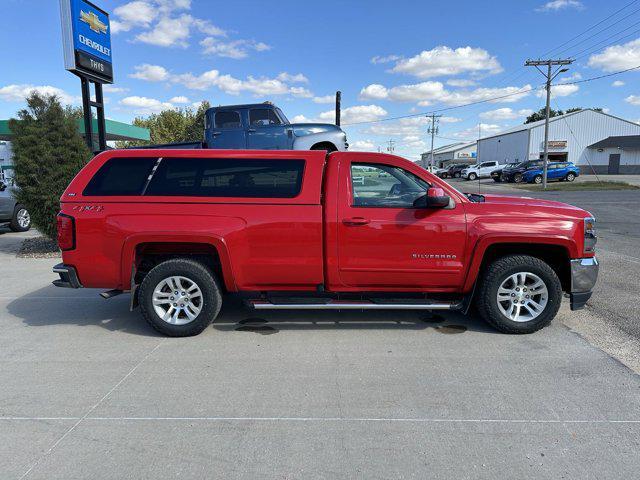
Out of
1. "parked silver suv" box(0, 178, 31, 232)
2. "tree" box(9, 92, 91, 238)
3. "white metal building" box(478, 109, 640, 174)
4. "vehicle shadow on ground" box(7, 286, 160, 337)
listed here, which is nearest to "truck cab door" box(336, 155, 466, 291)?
"vehicle shadow on ground" box(7, 286, 160, 337)

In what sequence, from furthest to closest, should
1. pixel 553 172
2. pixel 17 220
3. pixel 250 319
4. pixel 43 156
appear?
pixel 553 172 → pixel 17 220 → pixel 43 156 → pixel 250 319

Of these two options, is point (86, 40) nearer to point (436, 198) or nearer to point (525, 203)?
point (436, 198)

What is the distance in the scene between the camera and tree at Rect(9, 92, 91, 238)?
9.02 meters

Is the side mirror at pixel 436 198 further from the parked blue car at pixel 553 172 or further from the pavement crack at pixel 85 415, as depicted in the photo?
the parked blue car at pixel 553 172

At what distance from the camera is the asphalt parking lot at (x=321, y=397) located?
2678mm

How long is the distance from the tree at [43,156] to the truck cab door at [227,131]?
3018mm

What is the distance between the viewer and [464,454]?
2730 mm

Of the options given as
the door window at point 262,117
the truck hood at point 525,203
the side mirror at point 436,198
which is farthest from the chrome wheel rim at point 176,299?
the door window at point 262,117

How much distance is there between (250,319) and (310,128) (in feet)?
21.6

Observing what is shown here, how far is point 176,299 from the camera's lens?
15.4 feet

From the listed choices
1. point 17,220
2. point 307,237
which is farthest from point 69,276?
point 17,220

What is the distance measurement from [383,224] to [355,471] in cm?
248

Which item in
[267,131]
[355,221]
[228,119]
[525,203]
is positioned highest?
[228,119]

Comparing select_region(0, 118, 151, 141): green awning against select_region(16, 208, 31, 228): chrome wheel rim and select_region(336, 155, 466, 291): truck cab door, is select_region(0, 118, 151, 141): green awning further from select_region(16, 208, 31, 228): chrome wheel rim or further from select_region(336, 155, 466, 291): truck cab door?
select_region(336, 155, 466, 291): truck cab door
